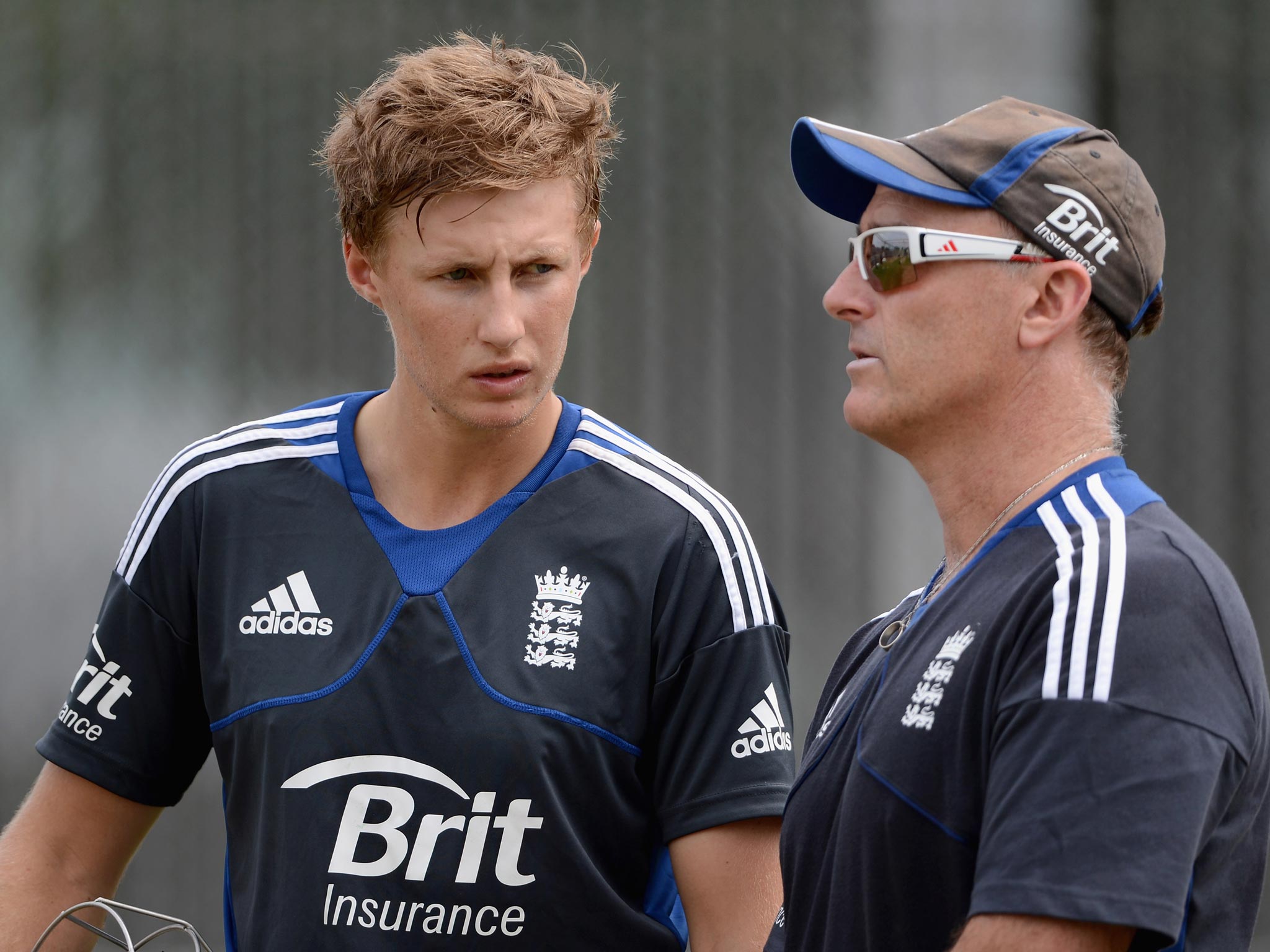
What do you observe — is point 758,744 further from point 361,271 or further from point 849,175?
point 361,271

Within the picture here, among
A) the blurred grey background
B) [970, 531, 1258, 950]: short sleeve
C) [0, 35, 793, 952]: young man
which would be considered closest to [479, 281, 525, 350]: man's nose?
[0, 35, 793, 952]: young man

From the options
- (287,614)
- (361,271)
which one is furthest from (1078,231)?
(287,614)

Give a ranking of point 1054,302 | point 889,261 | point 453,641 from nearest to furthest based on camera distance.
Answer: point 1054,302 < point 889,261 < point 453,641

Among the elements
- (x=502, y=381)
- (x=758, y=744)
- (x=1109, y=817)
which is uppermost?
(x=502, y=381)

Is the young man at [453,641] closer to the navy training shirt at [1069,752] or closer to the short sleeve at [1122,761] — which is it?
the navy training shirt at [1069,752]

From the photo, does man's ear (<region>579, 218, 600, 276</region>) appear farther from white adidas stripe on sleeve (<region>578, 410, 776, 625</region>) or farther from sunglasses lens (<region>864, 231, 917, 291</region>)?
sunglasses lens (<region>864, 231, 917, 291</region>)

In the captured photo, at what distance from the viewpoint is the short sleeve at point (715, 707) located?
6.57 feet

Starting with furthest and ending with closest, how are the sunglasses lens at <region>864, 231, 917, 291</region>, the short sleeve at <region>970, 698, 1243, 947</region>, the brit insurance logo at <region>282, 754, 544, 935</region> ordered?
the brit insurance logo at <region>282, 754, 544, 935</region>, the sunglasses lens at <region>864, 231, 917, 291</region>, the short sleeve at <region>970, 698, 1243, 947</region>

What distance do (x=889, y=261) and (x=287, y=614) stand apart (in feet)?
3.55

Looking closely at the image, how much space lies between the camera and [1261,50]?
4.55 metres

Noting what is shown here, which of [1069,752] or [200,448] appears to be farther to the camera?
[200,448]

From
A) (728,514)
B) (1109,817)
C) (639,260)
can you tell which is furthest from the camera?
(639,260)

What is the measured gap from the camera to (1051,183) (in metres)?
1.67

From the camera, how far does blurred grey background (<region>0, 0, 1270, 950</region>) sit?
4125 mm
